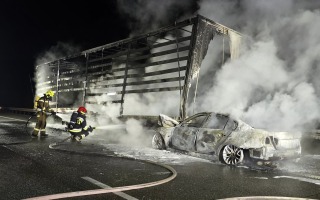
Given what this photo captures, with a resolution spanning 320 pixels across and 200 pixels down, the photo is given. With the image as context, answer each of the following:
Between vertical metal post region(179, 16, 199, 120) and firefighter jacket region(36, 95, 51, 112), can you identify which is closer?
vertical metal post region(179, 16, 199, 120)

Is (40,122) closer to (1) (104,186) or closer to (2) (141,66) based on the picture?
(2) (141,66)

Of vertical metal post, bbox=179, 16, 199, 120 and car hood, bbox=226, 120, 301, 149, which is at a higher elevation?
vertical metal post, bbox=179, 16, 199, 120

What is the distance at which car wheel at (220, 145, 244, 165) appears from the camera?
22.9ft

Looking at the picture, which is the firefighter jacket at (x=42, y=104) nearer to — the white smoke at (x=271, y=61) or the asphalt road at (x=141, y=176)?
the asphalt road at (x=141, y=176)

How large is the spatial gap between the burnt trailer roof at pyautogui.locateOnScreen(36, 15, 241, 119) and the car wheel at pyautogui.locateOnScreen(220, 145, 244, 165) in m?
3.23

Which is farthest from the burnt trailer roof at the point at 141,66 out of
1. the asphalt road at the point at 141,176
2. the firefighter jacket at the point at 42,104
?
the asphalt road at the point at 141,176

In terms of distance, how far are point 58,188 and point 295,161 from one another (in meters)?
5.39

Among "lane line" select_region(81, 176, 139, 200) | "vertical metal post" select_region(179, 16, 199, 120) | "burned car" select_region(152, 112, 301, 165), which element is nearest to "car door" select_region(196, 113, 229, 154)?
"burned car" select_region(152, 112, 301, 165)

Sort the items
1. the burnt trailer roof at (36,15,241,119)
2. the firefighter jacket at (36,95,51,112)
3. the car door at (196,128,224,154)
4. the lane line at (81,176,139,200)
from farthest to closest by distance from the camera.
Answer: the firefighter jacket at (36,95,51,112)
the burnt trailer roof at (36,15,241,119)
the car door at (196,128,224,154)
the lane line at (81,176,139,200)

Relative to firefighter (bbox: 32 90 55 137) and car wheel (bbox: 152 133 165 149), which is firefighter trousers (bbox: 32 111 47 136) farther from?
car wheel (bbox: 152 133 165 149)

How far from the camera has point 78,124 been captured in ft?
32.4

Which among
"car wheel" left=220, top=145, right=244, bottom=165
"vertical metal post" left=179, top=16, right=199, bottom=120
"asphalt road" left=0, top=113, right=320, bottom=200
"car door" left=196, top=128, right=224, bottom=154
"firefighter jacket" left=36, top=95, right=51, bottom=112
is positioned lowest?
"asphalt road" left=0, top=113, right=320, bottom=200

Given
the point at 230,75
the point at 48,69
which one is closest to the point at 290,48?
the point at 230,75

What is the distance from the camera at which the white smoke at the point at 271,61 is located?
9516 millimetres
